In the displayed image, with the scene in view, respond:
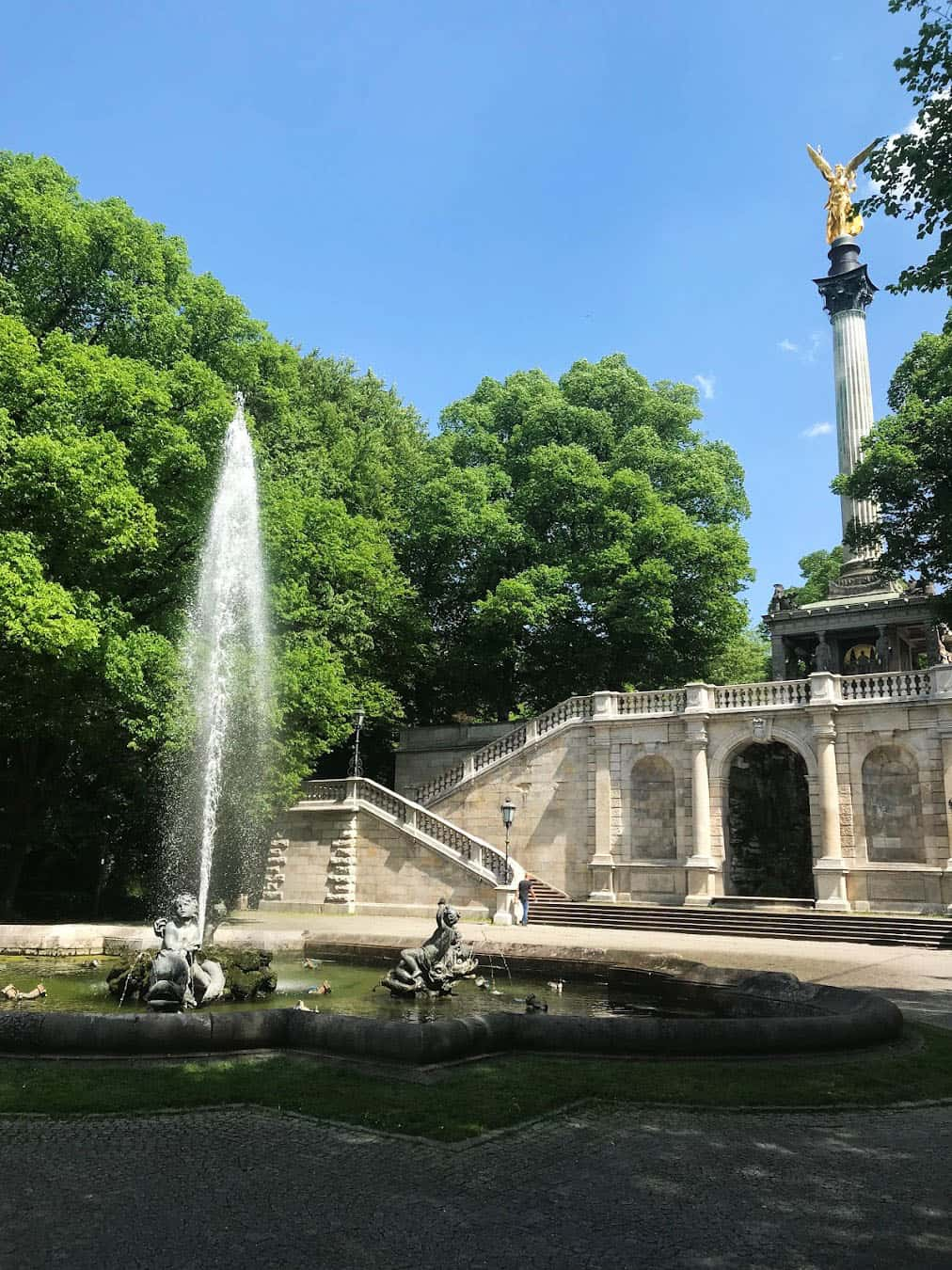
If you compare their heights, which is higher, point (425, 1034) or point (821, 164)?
point (821, 164)

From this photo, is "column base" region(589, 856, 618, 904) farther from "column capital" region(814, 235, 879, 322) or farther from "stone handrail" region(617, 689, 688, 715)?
"column capital" region(814, 235, 879, 322)

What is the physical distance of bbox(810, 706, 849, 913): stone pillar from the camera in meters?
27.2

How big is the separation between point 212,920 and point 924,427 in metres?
26.4

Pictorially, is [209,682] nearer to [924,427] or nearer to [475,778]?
[475,778]

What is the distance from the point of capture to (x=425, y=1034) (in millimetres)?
8141

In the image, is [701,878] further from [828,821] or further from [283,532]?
[283,532]

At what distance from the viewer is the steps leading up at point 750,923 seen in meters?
22.8

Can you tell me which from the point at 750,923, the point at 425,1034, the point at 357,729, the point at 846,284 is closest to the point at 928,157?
the point at 425,1034

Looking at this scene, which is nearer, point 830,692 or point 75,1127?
point 75,1127

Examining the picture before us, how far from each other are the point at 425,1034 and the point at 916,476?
28393mm

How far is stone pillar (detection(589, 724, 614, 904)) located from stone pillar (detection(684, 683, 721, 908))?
2.58 metres

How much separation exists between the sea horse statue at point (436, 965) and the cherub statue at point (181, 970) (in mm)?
2457

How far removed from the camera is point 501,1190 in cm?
546

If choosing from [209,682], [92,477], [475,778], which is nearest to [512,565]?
[475,778]
